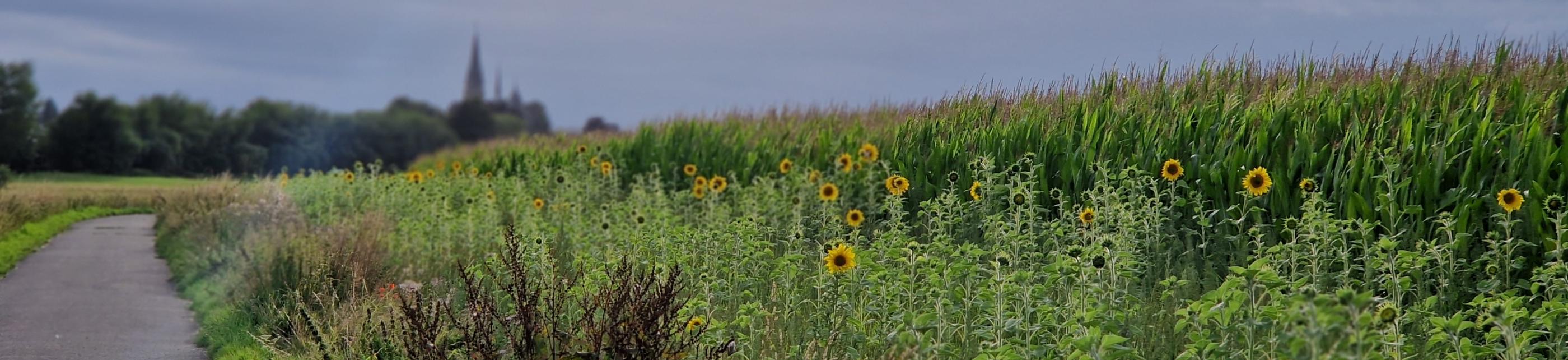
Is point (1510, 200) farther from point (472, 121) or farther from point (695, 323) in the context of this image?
point (472, 121)

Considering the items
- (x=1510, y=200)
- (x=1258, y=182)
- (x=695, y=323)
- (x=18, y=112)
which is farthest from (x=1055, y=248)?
(x=18, y=112)

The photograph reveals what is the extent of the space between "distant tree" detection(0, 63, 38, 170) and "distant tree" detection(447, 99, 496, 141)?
158 ft

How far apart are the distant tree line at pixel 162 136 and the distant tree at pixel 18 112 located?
17mm

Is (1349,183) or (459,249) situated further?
(459,249)

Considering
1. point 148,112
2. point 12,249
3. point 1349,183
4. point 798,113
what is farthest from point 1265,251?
point 148,112

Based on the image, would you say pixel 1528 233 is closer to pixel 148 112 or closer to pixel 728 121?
pixel 728 121

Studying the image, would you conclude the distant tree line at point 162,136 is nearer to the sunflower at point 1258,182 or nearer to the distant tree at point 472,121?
the sunflower at point 1258,182

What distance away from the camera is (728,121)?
50.6 ft

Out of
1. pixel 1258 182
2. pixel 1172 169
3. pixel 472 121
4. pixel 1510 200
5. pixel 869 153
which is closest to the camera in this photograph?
pixel 1510 200

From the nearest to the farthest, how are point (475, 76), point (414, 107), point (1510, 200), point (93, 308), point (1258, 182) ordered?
point (1510, 200)
point (1258, 182)
point (93, 308)
point (414, 107)
point (475, 76)

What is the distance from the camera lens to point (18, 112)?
2392cm

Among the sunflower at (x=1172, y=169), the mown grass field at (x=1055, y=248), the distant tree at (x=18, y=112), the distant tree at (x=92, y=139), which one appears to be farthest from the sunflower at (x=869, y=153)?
the distant tree at (x=92, y=139)

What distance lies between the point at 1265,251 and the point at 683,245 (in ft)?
10.5

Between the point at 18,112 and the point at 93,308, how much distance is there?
18.4m
